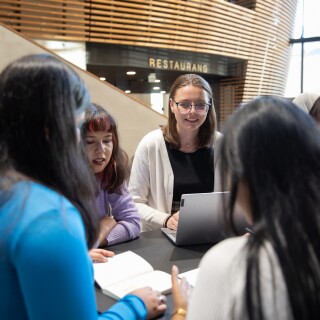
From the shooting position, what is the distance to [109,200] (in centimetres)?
213

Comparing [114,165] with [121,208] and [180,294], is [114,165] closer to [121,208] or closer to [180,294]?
[121,208]

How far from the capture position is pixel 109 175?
2.11 metres

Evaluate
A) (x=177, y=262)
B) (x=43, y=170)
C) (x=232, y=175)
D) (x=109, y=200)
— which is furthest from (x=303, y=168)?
(x=109, y=200)

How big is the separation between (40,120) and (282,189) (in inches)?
22.3

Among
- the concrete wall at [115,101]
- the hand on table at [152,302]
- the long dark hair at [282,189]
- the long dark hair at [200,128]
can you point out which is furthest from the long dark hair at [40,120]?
the concrete wall at [115,101]

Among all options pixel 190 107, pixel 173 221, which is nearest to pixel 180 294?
pixel 173 221

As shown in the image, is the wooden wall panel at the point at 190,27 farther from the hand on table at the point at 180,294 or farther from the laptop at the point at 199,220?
the hand on table at the point at 180,294

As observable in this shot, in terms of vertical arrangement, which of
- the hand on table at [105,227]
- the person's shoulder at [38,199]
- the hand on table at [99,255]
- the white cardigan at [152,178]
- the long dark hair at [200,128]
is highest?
the long dark hair at [200,128]

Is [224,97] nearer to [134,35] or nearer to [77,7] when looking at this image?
[134,35]

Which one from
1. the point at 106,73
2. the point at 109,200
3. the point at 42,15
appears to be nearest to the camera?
the point at 109,200

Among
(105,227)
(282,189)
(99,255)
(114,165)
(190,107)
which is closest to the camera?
(282,189)

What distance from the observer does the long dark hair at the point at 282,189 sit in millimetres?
659

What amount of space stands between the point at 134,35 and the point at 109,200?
21.6 ft

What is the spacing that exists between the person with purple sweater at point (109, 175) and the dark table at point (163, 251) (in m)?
0.07
